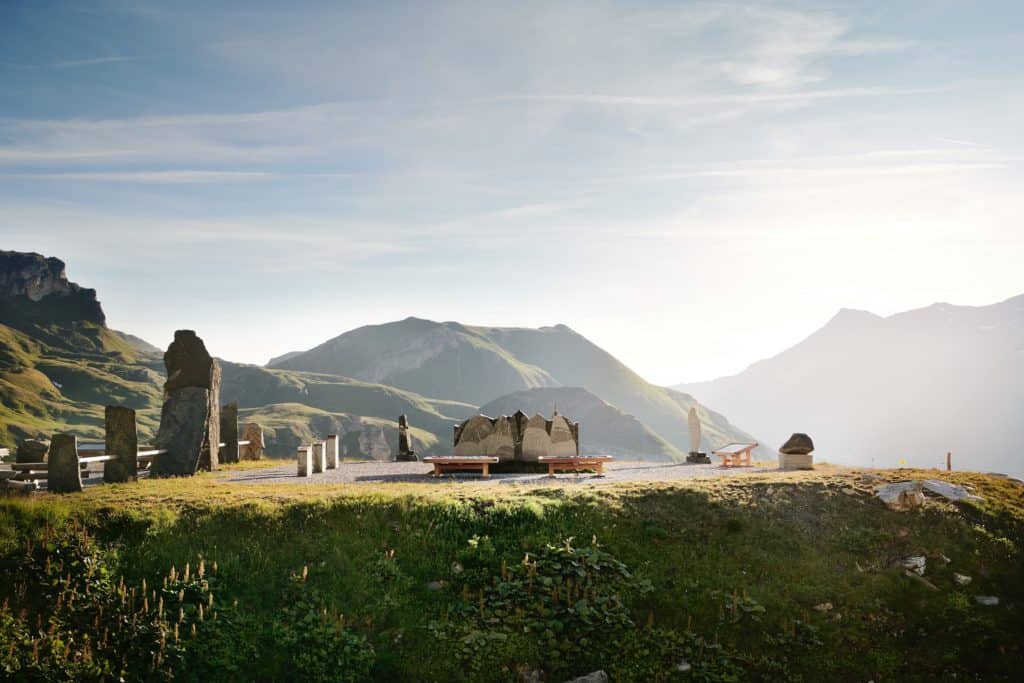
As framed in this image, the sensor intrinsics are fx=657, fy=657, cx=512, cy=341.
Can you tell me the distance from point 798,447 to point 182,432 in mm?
29136

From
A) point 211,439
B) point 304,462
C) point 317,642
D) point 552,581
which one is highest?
point 211,439

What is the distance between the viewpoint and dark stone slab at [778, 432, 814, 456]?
107ft

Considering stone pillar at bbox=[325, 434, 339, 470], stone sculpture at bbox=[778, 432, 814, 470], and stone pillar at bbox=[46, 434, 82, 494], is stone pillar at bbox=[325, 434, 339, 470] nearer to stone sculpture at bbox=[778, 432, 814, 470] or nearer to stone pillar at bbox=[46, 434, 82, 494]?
stone pillar at bbox=[46, 434, 82, 494]

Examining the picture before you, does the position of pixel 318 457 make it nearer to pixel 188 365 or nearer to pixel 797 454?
pixel 188 365

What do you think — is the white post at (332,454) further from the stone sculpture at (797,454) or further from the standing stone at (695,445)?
the stone sculpture at (797,454)

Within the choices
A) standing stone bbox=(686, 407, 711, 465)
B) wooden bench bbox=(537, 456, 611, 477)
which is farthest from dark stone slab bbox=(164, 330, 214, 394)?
standing stone bbox=(686, 407, 711, 465)

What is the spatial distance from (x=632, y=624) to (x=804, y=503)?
9.46 metres

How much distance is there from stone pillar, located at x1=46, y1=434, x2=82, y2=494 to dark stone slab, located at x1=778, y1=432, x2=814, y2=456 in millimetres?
30054

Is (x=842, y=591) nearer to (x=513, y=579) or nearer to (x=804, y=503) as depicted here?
(x=804, y=503)

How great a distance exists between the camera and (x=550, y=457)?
36250mm

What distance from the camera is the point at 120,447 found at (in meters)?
25.3

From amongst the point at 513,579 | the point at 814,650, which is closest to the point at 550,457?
the point at 513,579

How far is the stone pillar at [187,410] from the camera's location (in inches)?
1128

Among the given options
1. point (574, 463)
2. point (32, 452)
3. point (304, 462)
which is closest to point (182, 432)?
point (304, 462)
